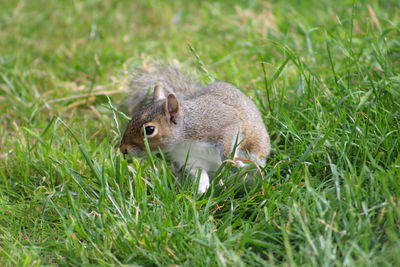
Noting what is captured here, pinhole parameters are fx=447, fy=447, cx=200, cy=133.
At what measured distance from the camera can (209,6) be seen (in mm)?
4727

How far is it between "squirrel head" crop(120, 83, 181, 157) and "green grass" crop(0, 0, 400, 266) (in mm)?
103

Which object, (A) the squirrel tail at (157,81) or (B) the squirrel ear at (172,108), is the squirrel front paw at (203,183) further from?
(A) the squirrel tail at (157,81)

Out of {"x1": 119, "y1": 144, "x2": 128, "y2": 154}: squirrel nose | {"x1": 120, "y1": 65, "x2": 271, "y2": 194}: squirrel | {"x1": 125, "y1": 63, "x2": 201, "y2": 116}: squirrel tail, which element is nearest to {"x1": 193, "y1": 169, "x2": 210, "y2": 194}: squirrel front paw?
{"x1": 120, "y1": 65, "x2": 271, "y2": 194}: squirrel

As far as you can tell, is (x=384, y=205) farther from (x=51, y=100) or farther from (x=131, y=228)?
(x=51, y=100)

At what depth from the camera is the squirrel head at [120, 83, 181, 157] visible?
2.20 m

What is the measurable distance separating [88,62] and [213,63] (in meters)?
1.13

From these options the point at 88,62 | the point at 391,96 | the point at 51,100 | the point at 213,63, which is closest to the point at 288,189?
the point at 391,96

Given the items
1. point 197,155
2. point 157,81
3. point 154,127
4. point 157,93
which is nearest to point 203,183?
point 197,155

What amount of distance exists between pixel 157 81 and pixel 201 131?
825mm

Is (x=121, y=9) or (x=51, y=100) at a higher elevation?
(x=121, y=9)

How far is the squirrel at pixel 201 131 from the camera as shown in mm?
2221

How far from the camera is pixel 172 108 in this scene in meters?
2.26

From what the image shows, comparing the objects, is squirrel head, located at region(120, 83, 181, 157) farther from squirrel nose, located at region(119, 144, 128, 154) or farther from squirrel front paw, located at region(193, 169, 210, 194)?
squirrel front paw, located at region(193, 169, 210, 194)

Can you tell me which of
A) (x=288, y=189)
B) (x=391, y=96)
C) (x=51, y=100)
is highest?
(x=391, y=96)
